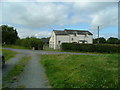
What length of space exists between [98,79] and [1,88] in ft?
12.9

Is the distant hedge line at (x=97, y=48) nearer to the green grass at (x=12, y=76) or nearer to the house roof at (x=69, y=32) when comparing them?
the house roof at (x=69, y=32)

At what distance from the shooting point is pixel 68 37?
4656cm

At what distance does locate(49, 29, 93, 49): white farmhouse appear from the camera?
146 ft

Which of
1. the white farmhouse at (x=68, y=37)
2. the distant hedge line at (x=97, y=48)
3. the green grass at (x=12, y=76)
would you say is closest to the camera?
the green grass at (x=12, y=76)

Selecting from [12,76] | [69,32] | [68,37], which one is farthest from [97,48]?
[12,76]

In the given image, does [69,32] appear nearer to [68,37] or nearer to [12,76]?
[68,37]

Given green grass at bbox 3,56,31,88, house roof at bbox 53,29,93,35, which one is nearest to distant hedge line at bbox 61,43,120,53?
house roof at bbox 53,29,93,35

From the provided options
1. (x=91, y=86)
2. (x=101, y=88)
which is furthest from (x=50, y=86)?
(x=101, y=88)

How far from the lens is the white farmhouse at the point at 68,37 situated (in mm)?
44616

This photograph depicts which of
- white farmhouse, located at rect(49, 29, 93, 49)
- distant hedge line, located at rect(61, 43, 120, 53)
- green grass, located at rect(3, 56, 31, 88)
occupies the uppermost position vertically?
white farmhouse, located at rect(49, 29, 93, 49)

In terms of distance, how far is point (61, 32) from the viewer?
46.4 meters

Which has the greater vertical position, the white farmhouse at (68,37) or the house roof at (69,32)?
the house roof at (69,32)

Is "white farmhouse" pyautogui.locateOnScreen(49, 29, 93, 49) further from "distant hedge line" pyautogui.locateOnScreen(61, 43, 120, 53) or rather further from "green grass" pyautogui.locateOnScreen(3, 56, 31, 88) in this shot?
"green grass" pyautogui.locateOnScreen(3, 56, 31, 88)

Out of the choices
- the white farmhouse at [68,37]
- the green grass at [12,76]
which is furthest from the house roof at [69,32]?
the green grass at [12,76]
